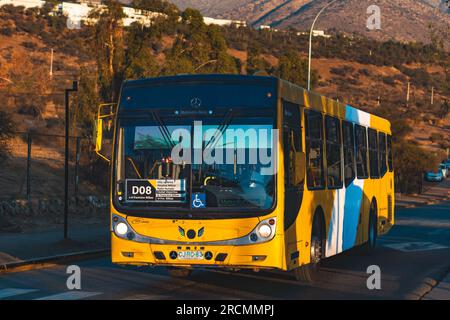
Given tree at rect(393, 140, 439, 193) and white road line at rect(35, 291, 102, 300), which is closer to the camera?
white road line at rect(35, 291, 102, 300)

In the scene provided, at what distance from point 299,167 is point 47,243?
858 centimetres

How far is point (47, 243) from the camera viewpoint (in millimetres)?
21094

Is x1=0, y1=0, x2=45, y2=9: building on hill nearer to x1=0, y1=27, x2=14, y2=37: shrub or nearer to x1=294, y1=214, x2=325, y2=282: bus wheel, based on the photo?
x1=0, y1=27, x2=14, y2=37: shrub

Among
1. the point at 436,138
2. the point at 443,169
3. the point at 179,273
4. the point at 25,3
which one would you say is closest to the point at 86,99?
the point at 179,273

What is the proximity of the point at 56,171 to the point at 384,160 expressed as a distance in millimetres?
13574

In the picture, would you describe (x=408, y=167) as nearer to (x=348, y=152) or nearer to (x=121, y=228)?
(x=348, y=152)

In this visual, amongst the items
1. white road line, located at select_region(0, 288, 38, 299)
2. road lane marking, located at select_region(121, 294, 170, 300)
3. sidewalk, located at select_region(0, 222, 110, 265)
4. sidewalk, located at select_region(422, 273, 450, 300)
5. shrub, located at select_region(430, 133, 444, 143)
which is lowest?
sidewalk, located at select_region(422, 273, 450, 300)

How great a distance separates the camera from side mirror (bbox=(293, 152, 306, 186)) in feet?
46.8

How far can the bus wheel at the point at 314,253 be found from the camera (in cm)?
1577

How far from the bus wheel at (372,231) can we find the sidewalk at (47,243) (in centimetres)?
579

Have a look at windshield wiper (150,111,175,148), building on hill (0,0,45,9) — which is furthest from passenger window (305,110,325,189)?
building on hill (0,0,45,9)

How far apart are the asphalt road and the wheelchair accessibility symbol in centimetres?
132
